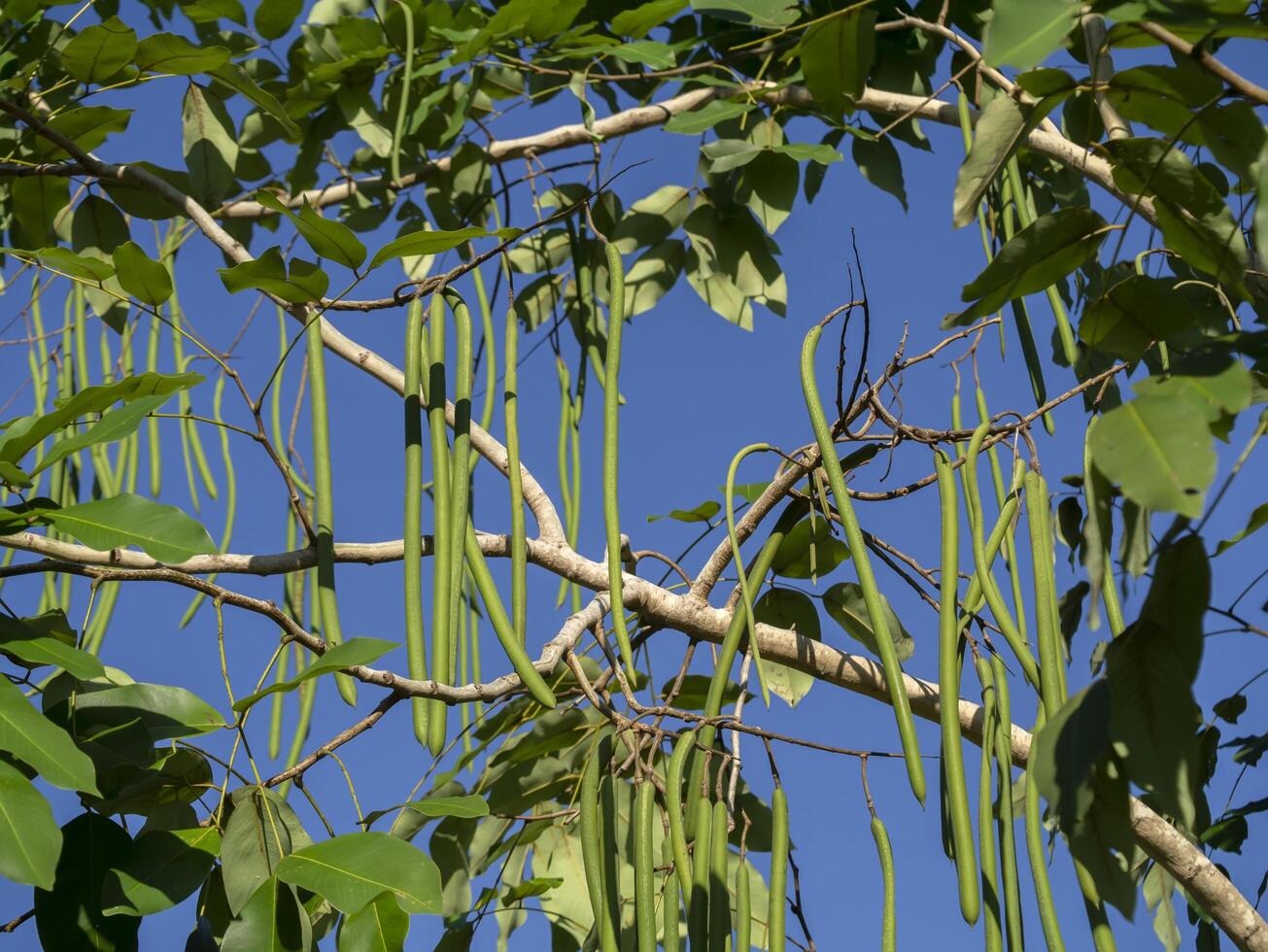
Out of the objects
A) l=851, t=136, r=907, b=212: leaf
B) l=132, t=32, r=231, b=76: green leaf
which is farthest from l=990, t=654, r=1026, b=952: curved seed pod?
l=132, t=32, r=231, b=76: green leaf

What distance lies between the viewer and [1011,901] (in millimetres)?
924

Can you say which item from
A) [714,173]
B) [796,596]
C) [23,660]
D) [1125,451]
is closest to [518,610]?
[23,660]

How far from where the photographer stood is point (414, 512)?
113 centimetres

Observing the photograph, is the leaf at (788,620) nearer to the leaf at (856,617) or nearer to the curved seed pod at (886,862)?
the leaf at (856,617)

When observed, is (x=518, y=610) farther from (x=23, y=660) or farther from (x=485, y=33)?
(x=485, y=33)

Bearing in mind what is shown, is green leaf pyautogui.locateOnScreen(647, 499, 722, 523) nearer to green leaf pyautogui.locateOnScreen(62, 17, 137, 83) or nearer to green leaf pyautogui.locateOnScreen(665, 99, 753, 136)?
green leaf pyautogui.locateOnScreen(665, 99, 753, 136)

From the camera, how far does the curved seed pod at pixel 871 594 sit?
93 centimetres

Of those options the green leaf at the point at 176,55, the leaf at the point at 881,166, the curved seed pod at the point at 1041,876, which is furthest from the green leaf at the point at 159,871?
the leaf at the point at 881,166

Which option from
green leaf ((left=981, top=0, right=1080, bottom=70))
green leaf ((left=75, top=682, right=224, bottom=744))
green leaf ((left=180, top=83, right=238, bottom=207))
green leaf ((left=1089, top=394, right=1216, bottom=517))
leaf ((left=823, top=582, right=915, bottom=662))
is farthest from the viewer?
green leaf ((left=180, top=83, right=238, bottom=207))

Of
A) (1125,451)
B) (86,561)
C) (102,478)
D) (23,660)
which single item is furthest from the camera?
(102,478)

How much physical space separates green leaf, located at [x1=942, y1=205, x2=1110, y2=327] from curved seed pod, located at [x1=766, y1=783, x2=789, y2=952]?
0.41m

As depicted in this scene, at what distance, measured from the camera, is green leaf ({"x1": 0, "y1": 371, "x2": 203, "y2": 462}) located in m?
1.09

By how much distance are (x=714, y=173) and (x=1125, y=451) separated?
1280mm

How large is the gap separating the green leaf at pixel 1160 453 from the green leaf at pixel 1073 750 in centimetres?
14
